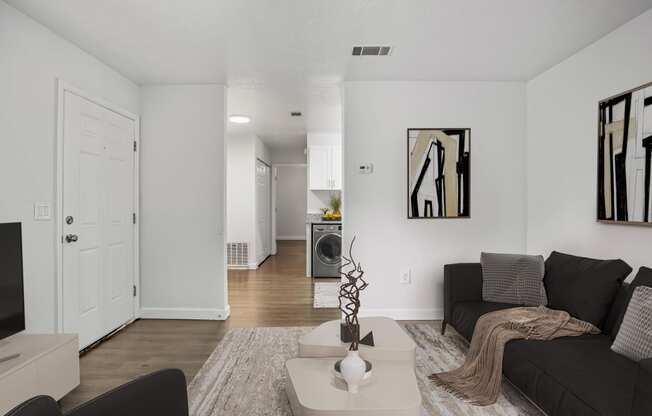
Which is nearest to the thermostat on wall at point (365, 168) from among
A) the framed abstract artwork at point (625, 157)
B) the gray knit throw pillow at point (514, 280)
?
the gray knit throw pillow at point (514, 280)

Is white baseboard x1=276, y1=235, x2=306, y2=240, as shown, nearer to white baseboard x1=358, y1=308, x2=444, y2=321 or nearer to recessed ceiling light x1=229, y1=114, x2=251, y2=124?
recessed ceiling light x1=229, y1=114, x2=251, y2=124

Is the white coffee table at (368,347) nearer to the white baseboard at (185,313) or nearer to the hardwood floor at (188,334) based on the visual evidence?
the hardwood floor at (188,334)

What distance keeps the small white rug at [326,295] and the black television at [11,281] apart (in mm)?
2841

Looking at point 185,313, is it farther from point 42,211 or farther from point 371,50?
point 371,50

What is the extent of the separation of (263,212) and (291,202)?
337 centimetres

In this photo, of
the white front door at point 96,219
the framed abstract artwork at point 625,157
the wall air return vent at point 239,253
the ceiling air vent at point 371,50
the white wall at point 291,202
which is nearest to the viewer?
the framed abstract artwork at point 625,157

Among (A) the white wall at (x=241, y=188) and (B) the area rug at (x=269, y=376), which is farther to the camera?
(A) the white wall at (x=241, y=188)

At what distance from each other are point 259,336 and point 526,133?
3.35 meters

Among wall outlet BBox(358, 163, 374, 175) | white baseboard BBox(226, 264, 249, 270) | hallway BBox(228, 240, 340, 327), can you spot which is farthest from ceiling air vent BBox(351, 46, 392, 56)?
white baseboard BBox(226, 264, 249, 270)

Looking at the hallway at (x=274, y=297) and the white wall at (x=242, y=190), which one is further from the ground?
the white wall at (x=242, y=190)

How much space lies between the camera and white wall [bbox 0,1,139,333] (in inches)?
93.6

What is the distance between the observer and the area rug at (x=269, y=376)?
2203mm

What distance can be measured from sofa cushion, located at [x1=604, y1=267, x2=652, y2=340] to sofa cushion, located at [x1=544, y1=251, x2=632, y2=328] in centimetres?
3

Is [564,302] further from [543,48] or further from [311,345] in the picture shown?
[543,48]
